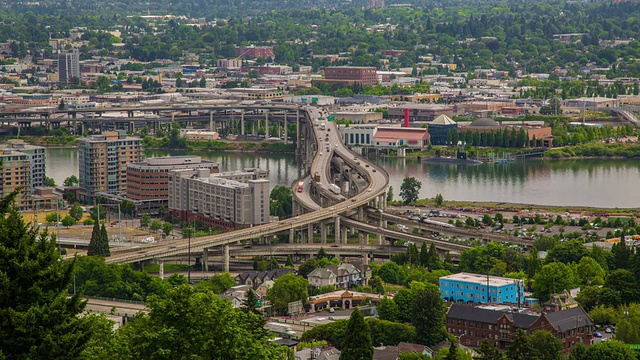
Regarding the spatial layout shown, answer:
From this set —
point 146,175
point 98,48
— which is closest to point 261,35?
point 98,48

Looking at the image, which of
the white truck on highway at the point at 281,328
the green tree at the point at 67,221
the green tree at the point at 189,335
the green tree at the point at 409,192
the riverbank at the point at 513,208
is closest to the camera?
the green tree at the point at 189,335

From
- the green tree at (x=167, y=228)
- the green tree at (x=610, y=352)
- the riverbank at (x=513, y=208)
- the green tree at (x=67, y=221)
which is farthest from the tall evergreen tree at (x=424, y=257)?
the green tree at (x=67, y=221)

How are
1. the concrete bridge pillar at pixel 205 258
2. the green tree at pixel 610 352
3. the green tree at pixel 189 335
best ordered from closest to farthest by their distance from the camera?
the green tree at pixel 189 335 → the green tree at pixel 610 352 → the concrete bridge pillar at pixel 205 258

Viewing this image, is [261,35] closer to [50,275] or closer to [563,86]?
[563,86]

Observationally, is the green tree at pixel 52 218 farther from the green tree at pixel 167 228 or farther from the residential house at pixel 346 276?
the residential house at pixel 346 276

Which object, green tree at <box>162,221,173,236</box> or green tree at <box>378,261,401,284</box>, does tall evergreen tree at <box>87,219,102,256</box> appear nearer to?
green tree at <box>162,221,173,236</box>

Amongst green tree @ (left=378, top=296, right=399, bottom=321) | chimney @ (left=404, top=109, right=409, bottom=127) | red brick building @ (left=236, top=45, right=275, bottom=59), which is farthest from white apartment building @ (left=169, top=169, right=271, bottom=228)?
red brick building @ (left=236, top=45, right=275, bottom=59)
